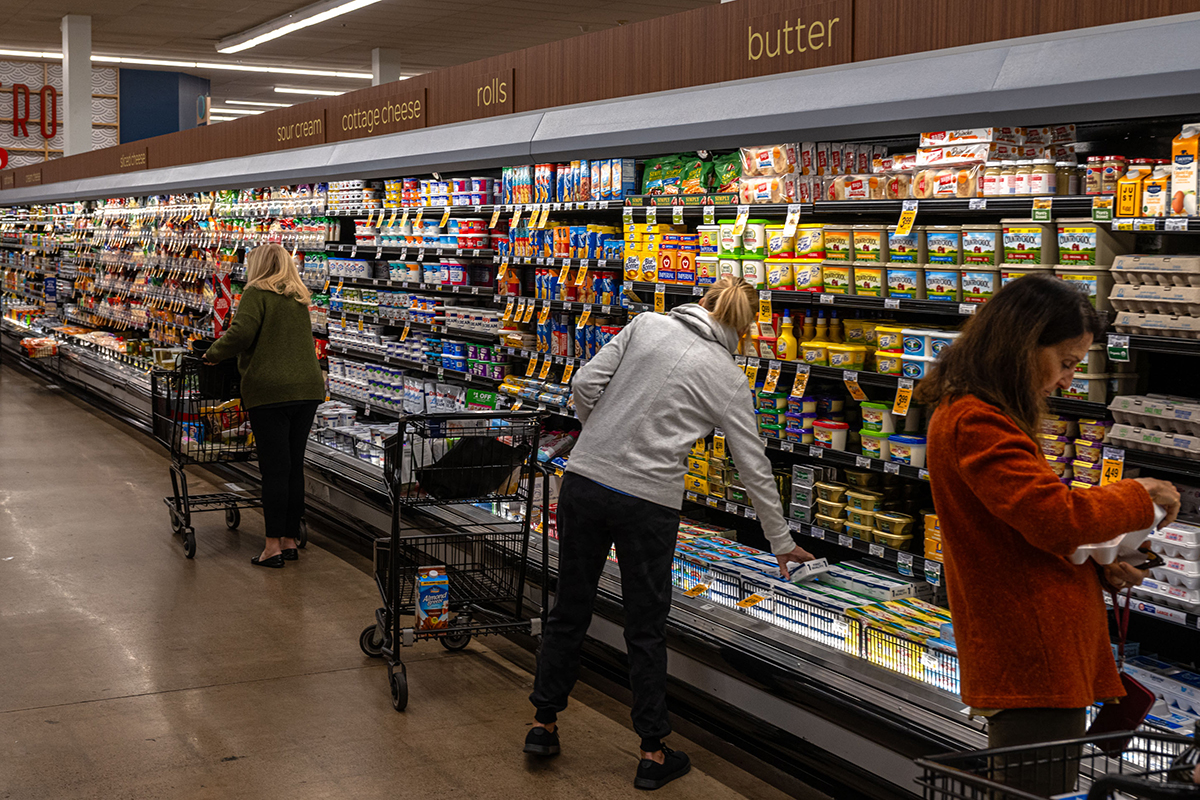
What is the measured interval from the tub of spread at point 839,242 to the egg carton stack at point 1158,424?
1136 mm

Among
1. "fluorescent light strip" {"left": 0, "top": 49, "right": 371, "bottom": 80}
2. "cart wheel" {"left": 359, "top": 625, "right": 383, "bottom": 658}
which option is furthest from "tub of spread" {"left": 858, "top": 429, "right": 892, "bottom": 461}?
"fluorescent light strip" {"left": 0, "top": 49, "right": 371, "bottom": 80}

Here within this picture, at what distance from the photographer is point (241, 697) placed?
4199 mm

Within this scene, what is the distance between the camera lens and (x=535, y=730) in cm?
368

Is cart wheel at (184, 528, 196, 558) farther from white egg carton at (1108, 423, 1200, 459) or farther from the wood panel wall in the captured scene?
white egg carton at (1108, 423, 1200, 459)

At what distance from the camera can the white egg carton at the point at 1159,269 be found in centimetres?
305

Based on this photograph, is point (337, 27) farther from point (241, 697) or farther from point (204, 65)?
point (241, 697)

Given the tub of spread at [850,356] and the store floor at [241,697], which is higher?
the tub of spread at [850,356]

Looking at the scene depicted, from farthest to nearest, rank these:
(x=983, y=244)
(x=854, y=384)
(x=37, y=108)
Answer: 1. (x=37, y=108)
2. (x=854, y=384)
3. (x=983, y=244)

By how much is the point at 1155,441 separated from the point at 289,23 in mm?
13488

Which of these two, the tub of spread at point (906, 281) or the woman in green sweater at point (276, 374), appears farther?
the woman in green sweater at point (276, 374)

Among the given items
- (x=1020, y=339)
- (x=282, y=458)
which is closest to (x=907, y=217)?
(x=1020, y=339)

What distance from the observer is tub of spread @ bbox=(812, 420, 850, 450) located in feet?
13.9

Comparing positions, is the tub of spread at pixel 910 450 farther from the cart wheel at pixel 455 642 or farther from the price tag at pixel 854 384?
the cart wheel at pixel 455 642

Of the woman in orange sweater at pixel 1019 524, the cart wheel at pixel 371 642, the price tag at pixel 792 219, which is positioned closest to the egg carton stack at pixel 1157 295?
the woman in orange sweater at pixel 1019 524
